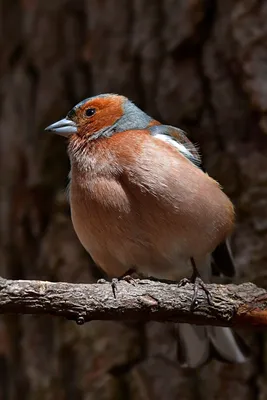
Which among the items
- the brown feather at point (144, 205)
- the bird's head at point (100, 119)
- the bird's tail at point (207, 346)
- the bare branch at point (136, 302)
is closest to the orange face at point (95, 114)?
the bird's head at point (100, 119)

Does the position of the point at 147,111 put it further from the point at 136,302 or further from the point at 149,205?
the point at 136,302

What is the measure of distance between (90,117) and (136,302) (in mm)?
1423

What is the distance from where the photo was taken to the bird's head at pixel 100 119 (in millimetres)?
3521

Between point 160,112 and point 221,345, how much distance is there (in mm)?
1254

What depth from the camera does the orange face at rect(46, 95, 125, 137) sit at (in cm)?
354

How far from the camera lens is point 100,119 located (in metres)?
3.57

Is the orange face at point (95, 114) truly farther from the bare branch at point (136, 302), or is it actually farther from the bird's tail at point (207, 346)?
the bare branch at point (136, 302)

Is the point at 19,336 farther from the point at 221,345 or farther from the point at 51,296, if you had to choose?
Result: the point at 51,296

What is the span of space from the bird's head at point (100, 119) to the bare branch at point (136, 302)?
115 cm

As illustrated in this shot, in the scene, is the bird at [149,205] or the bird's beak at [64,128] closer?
the bird at [149,205]

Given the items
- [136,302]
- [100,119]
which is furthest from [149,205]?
[136,302]

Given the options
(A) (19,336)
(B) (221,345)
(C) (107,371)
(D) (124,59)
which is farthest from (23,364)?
(D) (124,59)

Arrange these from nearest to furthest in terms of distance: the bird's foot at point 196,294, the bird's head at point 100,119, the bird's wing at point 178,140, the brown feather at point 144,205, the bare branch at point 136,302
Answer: the bare branch at point 136,302
the bird's foot at point 196,294
the brown feather at point 144,205
the bird's wing at point 178,140
the bird's head at point 100,119

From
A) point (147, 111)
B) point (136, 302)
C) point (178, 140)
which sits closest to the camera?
A: point (136, 302)
